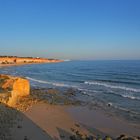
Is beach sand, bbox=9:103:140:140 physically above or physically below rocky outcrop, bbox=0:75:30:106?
below

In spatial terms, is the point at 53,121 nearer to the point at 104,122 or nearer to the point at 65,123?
the point at 65,123

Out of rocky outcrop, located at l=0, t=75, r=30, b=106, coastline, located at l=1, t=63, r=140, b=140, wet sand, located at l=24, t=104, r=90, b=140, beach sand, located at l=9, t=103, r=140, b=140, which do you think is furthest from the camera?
rocky outcrop, located at l=0, t=75, r=30, b=106

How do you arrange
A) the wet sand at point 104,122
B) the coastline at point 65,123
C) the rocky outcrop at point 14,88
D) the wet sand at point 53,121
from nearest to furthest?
the coastline at point 65,123
the wet sand at point 53,121
the wet sand at point 104,122
the rocky outcrop at point 14,88

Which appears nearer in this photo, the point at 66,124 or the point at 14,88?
the point at 66,124

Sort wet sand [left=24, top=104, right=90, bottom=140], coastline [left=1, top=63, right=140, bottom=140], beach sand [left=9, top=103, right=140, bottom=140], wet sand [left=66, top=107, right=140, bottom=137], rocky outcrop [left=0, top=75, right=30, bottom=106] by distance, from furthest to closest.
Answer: rocky outcrop [left=0, top=75, right=30, bottom=106], wet sand [left=66, top=107, right=140, bottom=137], wet sand [left=24, top=104, right=90, bottom=140], coastline [left=1, top=63, right=140, bottom=140], beach sand [left=9, top=103, right=140, bottom=140]

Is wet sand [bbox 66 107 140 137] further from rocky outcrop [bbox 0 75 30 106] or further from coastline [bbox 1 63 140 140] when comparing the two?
rocky outcrop [bbox 0 75 30 106]

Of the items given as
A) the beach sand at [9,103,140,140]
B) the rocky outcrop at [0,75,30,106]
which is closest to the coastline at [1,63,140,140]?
the beach sand at [9,103,140,140]

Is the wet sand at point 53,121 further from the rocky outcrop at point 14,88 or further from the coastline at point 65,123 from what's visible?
the rocky outcrop at point 14,88

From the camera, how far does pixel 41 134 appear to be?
42.5 feet

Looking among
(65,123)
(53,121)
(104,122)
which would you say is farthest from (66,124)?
(104,122)

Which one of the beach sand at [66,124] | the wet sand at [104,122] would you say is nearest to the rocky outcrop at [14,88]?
the beach sand at [66,124]

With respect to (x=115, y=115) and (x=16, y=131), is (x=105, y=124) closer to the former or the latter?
(x=115, y=115)

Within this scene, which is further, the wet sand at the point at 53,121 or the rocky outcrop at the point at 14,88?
the rocky outcrop at the point at 14,88

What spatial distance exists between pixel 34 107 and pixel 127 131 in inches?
323
